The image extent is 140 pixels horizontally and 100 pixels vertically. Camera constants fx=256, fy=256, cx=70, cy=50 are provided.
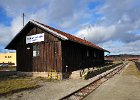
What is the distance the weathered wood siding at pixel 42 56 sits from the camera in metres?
21.1

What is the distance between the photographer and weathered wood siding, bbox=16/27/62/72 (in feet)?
69.2

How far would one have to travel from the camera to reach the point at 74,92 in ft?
41.0

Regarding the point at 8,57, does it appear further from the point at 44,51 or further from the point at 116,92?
the point at 116,92

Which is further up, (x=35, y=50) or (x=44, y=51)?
(x=35, y=50)

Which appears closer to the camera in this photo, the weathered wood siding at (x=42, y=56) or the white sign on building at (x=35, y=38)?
the weathered wood siding at (x=42, y=56)

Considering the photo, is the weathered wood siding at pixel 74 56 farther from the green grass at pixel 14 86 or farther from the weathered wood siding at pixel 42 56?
the green grass at pixel 14 86

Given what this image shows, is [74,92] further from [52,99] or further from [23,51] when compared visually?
[23,51]

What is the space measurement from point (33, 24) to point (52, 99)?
42.2 feet

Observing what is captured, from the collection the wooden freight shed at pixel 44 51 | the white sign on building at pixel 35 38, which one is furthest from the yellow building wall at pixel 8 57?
the white sign on building at pixel 35 38

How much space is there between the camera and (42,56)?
72.8 feet

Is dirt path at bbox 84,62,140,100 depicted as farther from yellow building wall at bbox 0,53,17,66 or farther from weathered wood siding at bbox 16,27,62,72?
yellow building wall at bbox 0,53,17,66

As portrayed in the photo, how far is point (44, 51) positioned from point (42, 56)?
1.60ft

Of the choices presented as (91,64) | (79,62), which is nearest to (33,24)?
(79,62)

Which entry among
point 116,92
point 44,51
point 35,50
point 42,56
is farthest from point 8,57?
point 116,92
